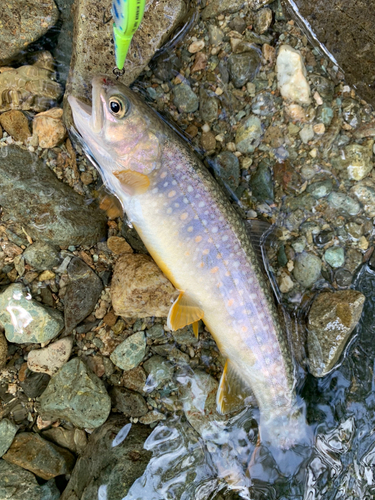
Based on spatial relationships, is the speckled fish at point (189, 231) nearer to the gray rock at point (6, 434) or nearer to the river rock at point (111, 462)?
the river rock at point (111, 462)

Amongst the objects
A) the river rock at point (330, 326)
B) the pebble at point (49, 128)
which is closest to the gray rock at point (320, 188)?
the river rock at point (330, 326)

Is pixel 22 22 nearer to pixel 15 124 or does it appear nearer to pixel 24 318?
pixel 15 124

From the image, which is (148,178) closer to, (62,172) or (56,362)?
(62,172)

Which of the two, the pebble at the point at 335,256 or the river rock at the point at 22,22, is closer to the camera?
the river rock at the point at 22,22

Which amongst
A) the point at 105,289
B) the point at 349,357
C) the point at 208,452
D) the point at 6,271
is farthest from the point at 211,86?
the point at 208,452

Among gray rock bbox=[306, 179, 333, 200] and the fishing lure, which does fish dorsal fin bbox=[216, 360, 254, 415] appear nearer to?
gray rock bbox=[306, 179, 333, 200]

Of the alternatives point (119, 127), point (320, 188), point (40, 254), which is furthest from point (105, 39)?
point (320, 188)
